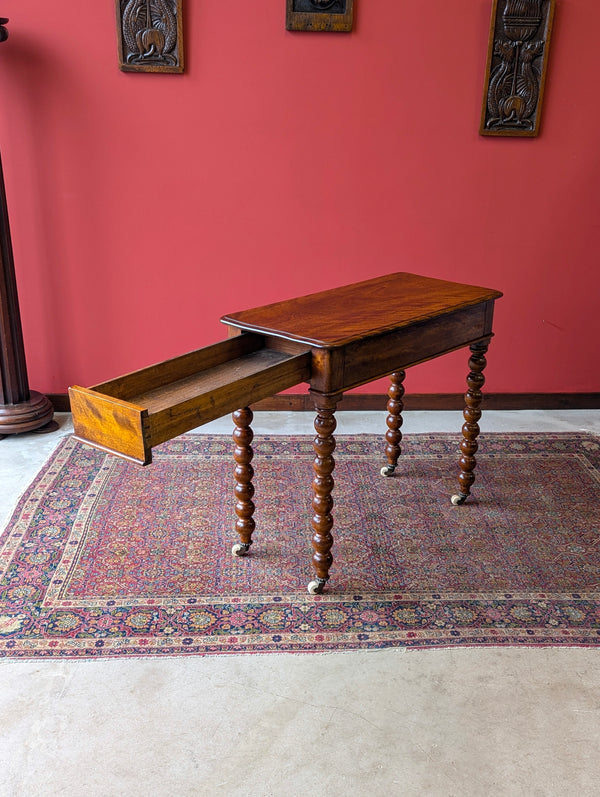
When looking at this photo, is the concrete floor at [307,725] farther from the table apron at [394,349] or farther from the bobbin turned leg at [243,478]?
the table apron at [394,349]

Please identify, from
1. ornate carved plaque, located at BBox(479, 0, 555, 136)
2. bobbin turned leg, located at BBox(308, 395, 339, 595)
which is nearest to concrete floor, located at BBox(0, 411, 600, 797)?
bobbin turned leg, located at BBox(308, 395, 339, 595)

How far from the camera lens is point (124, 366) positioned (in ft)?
13.7

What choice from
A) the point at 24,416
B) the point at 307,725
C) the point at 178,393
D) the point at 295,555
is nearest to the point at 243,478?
the point at 295,555

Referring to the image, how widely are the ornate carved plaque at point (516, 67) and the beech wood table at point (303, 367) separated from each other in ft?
4.25

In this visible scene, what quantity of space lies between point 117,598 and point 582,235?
296 cm

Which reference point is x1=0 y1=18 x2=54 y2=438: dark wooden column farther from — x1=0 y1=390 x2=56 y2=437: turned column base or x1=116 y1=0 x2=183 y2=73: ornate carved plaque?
x1=116 y1=0 x2=183 y2=73: ornate carved plaque

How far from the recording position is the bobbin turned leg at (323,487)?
249 cm

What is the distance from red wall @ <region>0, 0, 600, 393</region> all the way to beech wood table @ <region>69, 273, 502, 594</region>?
3.43ft

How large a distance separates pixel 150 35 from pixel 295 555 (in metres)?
2.46

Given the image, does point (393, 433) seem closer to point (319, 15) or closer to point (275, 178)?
point (275, 178)

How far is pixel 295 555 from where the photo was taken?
2.94m

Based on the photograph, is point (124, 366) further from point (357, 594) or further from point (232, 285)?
point (357, 594)

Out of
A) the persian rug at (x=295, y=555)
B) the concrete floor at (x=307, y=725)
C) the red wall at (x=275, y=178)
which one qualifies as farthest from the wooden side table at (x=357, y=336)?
the red wall at (x=275, y=178)

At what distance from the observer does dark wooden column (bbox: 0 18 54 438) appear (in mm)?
3695
